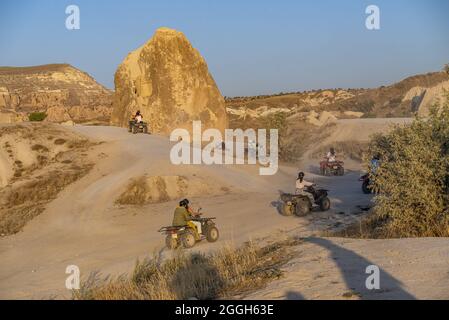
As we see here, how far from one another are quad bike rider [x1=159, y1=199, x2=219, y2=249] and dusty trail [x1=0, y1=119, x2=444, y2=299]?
0.44 meters

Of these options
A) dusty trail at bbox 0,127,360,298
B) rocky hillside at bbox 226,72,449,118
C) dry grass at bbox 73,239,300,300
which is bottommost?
dusty trail at bbox 0,127,360,298

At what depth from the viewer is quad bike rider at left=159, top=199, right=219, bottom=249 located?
14570 millimetres

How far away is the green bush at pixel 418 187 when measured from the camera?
499 inches

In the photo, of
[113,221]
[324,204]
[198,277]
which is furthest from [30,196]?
[198,277]

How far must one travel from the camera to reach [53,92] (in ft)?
376

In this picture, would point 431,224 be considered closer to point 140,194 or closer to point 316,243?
point 316,243

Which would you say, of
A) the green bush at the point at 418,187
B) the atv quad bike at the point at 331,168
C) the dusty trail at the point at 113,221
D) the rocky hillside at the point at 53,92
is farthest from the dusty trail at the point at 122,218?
the rocky hillside at the point at 53,92

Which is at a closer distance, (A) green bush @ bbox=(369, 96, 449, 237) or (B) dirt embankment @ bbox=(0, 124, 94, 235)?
(A) green bush @ bbox=(369, 96, 449, 237)

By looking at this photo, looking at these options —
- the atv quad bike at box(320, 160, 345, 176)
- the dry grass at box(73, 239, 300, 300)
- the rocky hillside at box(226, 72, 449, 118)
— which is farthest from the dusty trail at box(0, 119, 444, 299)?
the rocky hillside at box(226, 72, 449, 118)

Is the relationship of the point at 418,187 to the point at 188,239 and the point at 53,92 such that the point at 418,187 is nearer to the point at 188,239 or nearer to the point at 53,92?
the point at 188,239

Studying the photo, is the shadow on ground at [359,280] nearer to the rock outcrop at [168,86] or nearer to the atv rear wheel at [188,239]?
the atv rear wheel at [188,239]

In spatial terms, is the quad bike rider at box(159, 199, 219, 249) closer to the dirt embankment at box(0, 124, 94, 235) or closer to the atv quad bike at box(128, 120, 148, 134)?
the dirt embankment at box(0, 124, 94, 235)

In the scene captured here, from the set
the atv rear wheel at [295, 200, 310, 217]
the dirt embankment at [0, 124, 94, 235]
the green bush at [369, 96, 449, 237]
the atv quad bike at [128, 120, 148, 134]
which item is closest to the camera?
the green bush at [369, 96, 449, 237]

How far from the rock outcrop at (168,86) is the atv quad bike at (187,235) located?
19.9 meters
